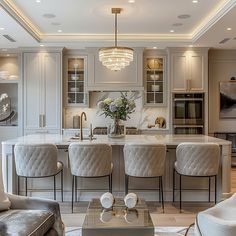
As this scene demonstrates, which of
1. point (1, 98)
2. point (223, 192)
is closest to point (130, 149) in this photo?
point (223, 192)

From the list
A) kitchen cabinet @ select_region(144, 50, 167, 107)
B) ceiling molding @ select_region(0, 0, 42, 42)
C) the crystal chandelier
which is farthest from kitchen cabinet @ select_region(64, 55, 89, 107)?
the crystal chandelier

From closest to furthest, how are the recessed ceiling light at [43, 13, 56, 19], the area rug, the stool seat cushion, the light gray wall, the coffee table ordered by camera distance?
the stool seat cushion
the coffee table
the area rug
the recessed ceiling light at [43, 13, 56, 19]
the light gray wall

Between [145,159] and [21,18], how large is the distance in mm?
3334

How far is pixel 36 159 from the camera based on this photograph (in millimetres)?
4348

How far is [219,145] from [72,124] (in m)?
4.34

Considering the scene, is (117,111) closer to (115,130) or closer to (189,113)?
(115,130)

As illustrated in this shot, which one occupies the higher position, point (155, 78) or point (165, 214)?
point (155, 78)

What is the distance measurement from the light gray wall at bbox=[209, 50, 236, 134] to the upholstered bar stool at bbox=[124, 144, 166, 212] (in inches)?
168

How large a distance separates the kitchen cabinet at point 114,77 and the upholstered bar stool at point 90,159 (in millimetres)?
3681

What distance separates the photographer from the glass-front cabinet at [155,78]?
26.3 feet

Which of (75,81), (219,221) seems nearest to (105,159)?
(219,221)

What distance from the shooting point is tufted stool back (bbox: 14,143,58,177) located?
4324 mm

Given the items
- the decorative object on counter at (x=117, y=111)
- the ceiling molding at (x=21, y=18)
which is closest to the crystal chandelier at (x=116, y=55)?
the decorative object on counter at (x=117, y=111)

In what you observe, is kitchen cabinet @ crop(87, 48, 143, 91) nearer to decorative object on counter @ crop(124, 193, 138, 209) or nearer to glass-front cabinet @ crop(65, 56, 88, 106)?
glass-front cabinet @ crop(65, 56, 88, 106)
